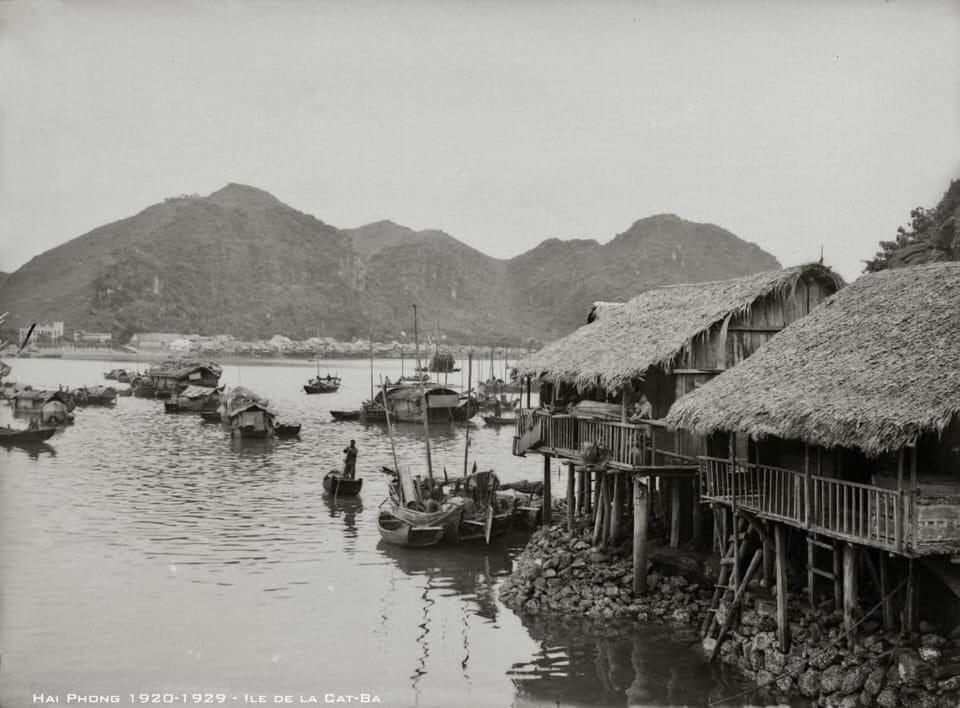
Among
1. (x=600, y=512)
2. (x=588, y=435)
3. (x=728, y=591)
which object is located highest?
(x=588, y=435)

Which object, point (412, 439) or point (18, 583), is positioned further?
point (412, 439)

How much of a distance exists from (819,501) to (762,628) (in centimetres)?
275

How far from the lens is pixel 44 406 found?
63.0 metres

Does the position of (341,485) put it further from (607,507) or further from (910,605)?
(910,605)

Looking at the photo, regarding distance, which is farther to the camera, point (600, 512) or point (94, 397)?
point (94, 397)

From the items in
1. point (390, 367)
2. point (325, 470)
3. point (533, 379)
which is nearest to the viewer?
point (533, 379)

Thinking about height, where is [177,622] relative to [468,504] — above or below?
below

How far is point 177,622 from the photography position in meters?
21.4

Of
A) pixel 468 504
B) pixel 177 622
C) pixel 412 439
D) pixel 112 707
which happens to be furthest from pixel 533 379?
pixel 412 439

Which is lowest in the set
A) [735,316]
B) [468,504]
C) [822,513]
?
[468,504]

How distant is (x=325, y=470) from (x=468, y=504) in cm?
1934

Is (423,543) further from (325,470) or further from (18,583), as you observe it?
(325,470)

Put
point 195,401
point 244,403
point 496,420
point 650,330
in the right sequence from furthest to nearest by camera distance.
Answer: point 195,401 → point 496,420 → point 244,403 → point 650,330

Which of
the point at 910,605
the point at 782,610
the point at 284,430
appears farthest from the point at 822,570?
the point at 284,430
